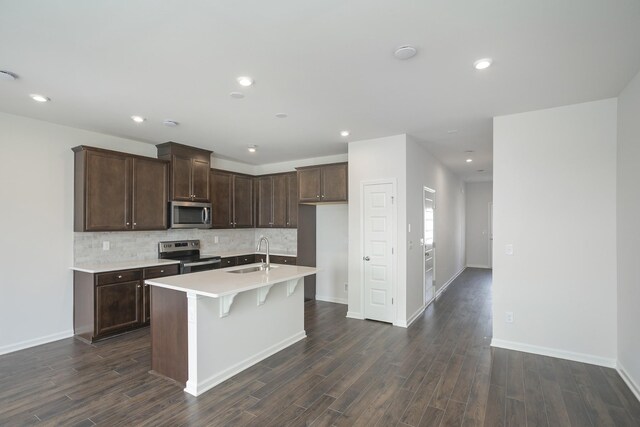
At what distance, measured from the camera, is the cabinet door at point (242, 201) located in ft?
20.3

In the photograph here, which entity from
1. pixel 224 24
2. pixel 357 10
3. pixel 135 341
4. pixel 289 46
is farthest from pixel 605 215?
pixel 135 341

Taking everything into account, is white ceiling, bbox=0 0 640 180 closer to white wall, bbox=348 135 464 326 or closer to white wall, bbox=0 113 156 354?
white wall, bbox=0 113 156 354

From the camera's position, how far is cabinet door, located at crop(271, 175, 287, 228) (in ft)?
20.4

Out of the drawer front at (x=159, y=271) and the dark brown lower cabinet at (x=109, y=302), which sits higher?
the drawer front at (x=159, y=271)

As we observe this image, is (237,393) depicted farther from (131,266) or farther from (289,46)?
(289,46)

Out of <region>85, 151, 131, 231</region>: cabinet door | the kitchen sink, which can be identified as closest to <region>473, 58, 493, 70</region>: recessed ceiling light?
the kitchen sink

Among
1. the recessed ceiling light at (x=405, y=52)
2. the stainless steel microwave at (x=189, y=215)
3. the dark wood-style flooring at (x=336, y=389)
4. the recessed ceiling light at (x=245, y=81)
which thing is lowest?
the dark wood-style flooring at (x=336, y=389)

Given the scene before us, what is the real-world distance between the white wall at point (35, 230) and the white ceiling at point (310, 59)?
329mm

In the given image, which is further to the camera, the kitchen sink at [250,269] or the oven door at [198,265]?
the oven door at [198,265]

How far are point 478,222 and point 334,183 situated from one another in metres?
6.70

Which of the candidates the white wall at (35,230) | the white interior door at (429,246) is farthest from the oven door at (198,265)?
the white interior door at (429,246)

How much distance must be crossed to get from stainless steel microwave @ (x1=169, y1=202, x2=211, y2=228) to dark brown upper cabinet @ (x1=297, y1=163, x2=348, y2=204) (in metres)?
1.59

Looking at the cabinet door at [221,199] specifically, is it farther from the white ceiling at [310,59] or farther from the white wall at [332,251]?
the white ceiling at [310,59]

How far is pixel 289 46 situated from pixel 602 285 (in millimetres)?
3741
